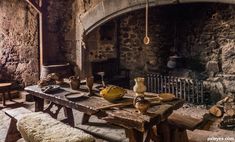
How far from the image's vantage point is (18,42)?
280 inches

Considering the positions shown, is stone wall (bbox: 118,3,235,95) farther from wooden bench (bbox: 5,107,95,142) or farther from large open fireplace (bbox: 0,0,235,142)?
wooden bench (bbox: 5,107,95,142)

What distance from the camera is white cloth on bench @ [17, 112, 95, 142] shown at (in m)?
3.03

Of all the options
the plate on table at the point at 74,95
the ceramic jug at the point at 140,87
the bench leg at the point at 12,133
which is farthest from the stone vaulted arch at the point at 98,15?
the bench leg at the point at 12,133

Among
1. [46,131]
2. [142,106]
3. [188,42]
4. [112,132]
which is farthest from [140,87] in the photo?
[188,42]

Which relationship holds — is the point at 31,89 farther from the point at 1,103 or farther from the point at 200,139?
the point at 200,139

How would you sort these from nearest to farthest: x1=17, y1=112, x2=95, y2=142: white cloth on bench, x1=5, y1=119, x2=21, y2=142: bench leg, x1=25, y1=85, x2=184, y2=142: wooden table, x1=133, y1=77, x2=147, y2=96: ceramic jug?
x1=25, y1=85, x2=184, y2=142: wooden table
x1=17, y1=112, x2=95, y2=142: white cloth on bench
x1=133, y1=77, x2=147, y2=96: ceramic jug
x1=5, y1=119, x2=21, y2=142: bench leg

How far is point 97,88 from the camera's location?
4.23 meters

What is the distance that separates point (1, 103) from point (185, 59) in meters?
4.61

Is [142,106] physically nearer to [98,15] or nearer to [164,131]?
[164,131]

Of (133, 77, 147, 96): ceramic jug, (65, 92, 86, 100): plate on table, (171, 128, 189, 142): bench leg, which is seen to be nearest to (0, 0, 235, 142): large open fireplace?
(65, 92, 86, 100): plate on table

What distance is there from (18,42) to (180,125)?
527 cm

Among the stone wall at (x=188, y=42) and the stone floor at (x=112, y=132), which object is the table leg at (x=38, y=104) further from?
the stone wall at (x=188, y=42)

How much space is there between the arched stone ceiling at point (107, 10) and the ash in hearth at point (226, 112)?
2.24 metres

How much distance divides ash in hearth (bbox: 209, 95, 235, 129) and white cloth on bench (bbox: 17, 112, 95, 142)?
8.77 ft
